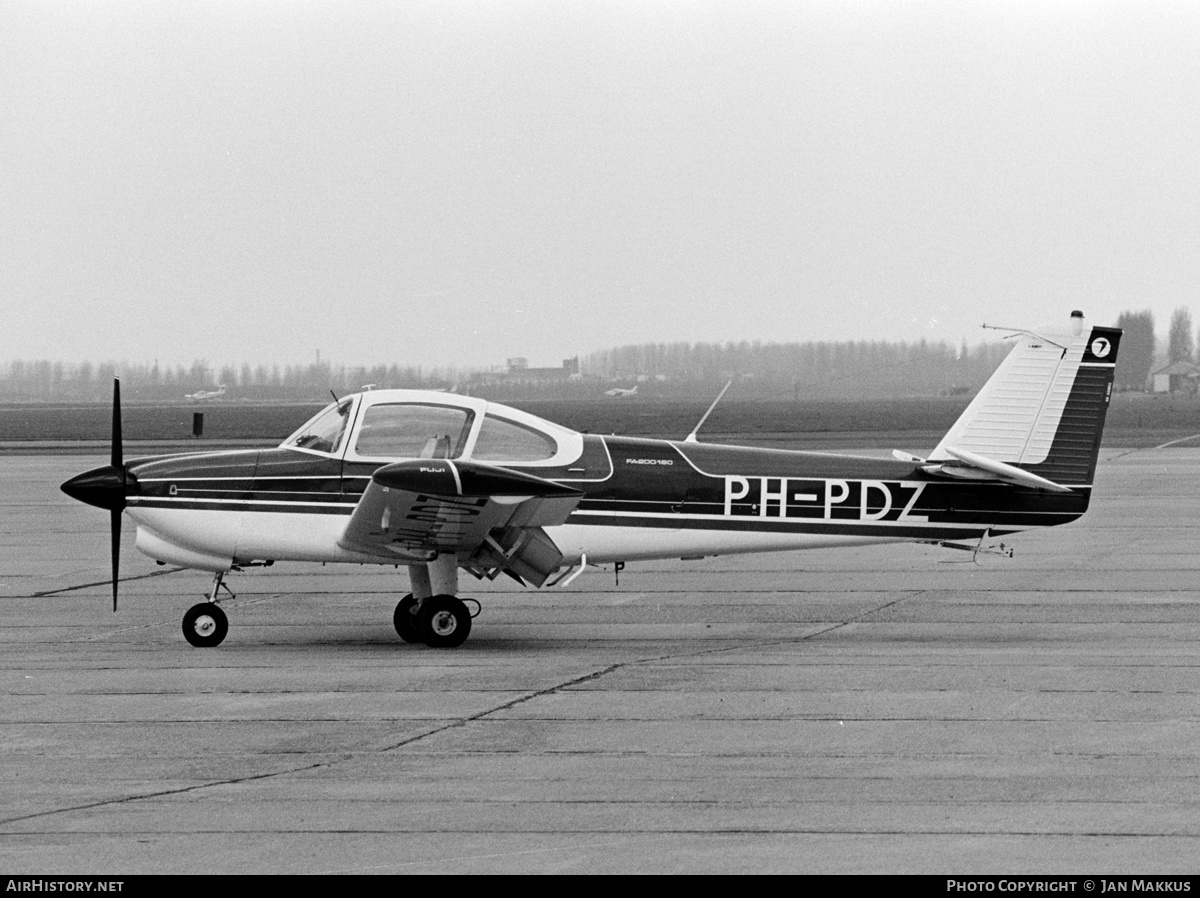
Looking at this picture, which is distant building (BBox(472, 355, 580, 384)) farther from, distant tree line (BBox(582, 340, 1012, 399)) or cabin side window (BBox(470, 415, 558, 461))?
cabin side window (BBox(470, 415, 558, 461))

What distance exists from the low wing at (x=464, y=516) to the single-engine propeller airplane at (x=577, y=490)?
0.06 ft

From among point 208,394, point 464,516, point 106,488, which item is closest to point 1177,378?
point 208,394

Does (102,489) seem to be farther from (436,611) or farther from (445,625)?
(445,625)

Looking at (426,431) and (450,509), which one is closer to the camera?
(450,509)

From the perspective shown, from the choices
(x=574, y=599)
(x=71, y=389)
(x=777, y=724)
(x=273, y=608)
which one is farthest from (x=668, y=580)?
(x=71, y=389)

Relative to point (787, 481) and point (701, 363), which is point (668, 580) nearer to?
point (787, 481)

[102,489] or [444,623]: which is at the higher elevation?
[102,489]

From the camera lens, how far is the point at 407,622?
39.2 feet

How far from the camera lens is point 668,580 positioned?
16.3 metres

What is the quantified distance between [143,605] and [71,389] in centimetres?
3633

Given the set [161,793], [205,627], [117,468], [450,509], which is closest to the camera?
[161,793]

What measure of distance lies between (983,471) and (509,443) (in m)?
3.67

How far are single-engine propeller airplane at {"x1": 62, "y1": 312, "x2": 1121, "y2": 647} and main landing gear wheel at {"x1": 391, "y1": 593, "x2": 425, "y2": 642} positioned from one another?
0.06 feet

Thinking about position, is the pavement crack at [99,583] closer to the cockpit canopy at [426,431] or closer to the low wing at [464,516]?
the cockpit canopy at [426,431]
